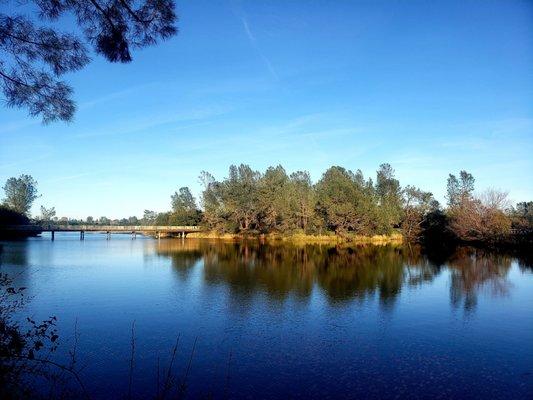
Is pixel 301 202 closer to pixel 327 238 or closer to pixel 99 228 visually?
pixel 327 238

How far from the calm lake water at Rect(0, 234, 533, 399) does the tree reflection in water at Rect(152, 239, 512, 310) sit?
194mm

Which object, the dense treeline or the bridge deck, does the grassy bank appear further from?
the bridge deck

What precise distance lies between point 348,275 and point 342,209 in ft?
124

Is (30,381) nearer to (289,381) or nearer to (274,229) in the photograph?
(289,381)

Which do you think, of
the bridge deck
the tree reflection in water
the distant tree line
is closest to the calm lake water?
the tree reflection in water

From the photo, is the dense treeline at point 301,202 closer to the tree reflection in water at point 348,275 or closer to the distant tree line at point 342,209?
the distant tree line at point 342,209

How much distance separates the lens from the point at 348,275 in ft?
110

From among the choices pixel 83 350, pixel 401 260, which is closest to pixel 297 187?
pixel 401 260

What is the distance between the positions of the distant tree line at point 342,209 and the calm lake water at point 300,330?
3482cm

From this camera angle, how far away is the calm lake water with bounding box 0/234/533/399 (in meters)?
12.4

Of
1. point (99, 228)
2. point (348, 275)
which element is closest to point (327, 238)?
point (348, 275)

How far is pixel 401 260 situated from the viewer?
4544 cm

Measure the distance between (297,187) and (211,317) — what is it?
70.9m

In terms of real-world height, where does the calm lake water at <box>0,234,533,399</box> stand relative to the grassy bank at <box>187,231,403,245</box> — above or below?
below
